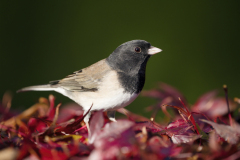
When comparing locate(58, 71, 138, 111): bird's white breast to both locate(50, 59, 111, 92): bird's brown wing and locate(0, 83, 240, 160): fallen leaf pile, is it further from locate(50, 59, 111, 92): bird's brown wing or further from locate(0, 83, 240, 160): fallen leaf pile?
locate(0, 83, 240, 160): fallen leaf pile

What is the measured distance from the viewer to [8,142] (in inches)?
22.0

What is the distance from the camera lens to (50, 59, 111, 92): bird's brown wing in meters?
1.13

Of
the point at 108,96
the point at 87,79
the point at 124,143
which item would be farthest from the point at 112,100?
the point at 124,143

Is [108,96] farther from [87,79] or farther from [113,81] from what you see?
[87,79]

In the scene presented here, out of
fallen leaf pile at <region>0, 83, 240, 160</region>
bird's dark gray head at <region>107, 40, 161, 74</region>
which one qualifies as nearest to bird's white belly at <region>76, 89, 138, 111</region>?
bird's dark gray head at <region>107, 40, 161, 74</region>

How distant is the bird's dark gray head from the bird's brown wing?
5 centimetres

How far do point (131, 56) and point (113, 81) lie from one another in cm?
15

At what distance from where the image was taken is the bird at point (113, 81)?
104cm

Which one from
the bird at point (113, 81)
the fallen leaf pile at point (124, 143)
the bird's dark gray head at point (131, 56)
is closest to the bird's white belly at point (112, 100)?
the bird at point (113, 81)

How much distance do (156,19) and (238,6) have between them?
2.42ft

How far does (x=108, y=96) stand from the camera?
1043 millimetres

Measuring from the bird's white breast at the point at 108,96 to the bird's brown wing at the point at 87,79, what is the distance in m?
0.03

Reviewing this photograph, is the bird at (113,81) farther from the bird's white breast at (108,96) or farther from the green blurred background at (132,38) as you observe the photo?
the green blurred background at (132,38)

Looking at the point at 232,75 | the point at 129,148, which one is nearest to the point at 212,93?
the point at 129,148
